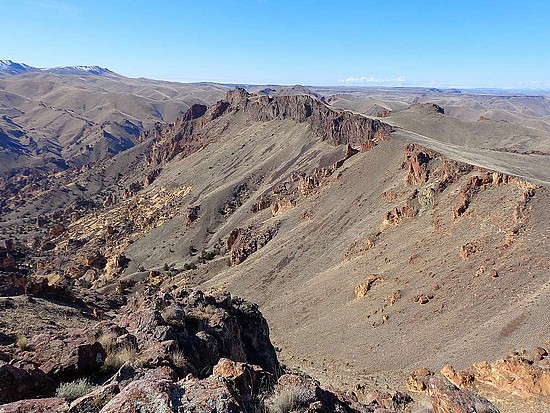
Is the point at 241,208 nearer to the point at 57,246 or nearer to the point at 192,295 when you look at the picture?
the point at 57,246

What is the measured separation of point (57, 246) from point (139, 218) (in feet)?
49.0

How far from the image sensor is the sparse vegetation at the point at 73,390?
7.36m

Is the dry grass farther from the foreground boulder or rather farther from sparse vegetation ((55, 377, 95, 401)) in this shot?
the foreground boulder

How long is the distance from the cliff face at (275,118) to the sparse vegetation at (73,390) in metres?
→ 61.7

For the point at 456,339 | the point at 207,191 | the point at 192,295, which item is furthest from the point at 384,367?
the point at 207,191

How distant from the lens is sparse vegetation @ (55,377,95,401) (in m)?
7.36

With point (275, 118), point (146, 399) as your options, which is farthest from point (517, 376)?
point (275, 118)

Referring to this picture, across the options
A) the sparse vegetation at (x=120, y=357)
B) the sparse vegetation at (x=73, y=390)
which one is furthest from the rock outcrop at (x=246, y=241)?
the sparse vegetation at (x=73, y=390)

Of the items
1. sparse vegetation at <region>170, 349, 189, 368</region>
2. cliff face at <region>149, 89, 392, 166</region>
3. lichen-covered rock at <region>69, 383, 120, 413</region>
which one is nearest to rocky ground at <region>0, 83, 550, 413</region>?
lichen-covered rock at <region>69, 383, 120, 413</region>

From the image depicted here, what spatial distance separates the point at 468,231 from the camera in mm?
36125

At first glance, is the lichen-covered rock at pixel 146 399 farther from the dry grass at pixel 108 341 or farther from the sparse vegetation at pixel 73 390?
the dry grass at pixel 108 341

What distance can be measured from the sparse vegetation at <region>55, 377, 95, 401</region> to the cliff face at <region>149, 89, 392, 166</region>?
6169cm

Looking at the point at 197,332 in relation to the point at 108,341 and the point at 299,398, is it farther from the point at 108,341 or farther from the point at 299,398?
the point at 299,398

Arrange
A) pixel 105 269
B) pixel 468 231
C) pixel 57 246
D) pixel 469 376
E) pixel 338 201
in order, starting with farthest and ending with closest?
pixel 57 246 < pixel 105 269 < pixel 338 201 < pixel 468 231 < pixel 469 376
